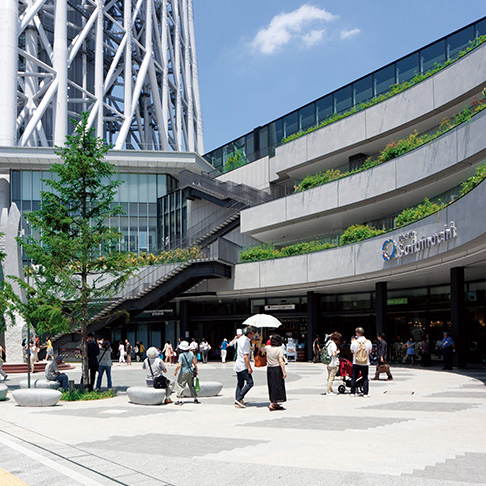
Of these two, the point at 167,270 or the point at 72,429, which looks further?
the point at 167,270

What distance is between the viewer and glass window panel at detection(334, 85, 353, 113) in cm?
4050

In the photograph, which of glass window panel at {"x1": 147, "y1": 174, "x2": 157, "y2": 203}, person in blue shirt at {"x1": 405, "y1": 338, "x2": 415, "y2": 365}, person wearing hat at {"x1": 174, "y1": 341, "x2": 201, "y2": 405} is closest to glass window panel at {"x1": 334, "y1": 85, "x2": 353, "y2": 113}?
person in blue shirt at {"x1": 405, "y1": 338, "x2": 415, "y2": 365}

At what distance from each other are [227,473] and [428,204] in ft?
78.0

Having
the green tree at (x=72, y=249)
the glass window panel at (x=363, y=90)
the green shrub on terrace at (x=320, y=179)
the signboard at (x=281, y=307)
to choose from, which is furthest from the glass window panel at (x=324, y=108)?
the green tree at (x=72, y=249)

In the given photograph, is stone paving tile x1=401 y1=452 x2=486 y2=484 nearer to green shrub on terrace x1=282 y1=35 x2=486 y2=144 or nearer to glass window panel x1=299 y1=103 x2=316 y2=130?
green shrub on terrace x1=282 y1=35 x2=486 y2=144

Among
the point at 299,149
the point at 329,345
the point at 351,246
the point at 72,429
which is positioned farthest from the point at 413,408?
the point at 299,149

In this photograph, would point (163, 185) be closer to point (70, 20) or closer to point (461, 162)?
point (70, 20)

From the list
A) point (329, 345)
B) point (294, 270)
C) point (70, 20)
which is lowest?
point (329, 345)

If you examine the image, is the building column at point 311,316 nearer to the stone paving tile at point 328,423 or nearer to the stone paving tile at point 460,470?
the stone paving tile at point 328,423

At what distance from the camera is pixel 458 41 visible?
3441 cm

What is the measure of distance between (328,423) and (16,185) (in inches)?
1947

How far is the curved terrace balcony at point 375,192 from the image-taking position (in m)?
25.9

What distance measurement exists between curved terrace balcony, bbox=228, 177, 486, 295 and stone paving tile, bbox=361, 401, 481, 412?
23.5 ft

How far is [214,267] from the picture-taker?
38969 mm
